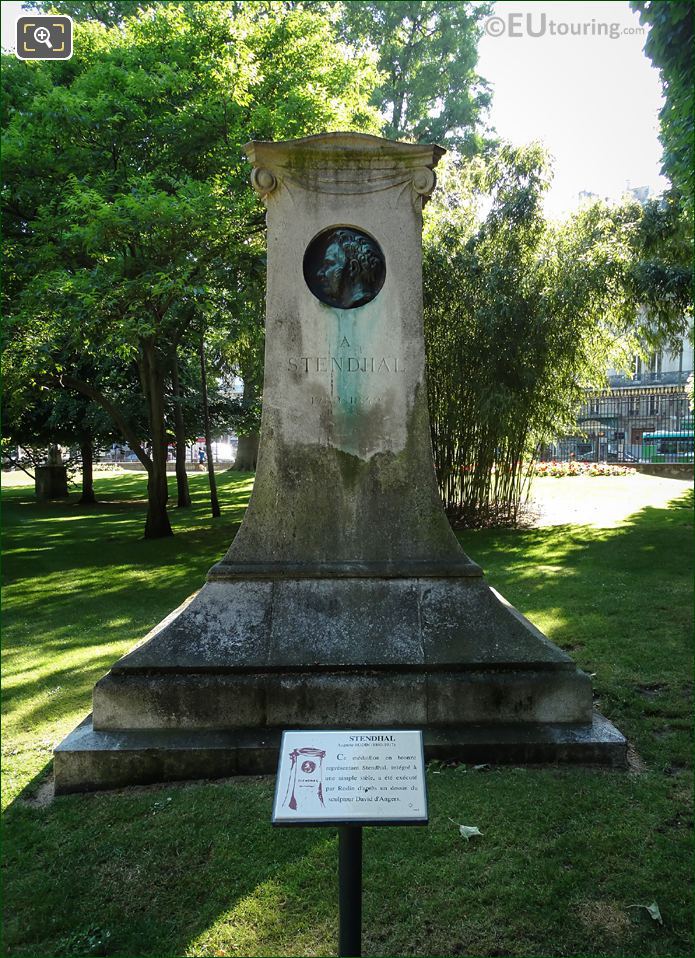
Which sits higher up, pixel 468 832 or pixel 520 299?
pixel 520 299

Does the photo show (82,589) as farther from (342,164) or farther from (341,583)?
(342,164)

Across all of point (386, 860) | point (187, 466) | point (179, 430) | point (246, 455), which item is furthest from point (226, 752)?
point (187, 466)

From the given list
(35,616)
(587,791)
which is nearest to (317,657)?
(587,791)

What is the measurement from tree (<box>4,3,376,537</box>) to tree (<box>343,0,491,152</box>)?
12.2m

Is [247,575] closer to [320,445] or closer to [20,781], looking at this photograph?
[320,445]

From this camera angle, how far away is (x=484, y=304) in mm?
12570

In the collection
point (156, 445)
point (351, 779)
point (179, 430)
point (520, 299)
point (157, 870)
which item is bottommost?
point (157, 870)

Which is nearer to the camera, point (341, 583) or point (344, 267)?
point (341, 583)

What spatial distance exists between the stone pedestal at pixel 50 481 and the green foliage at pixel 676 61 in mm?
21601

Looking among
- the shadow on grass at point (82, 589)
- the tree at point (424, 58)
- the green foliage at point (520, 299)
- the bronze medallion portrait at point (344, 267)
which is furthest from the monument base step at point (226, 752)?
the tree at point (424, 58)

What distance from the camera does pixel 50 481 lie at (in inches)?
963

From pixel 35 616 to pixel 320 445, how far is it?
555 cm

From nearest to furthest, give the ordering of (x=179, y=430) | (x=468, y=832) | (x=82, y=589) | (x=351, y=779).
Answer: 1. (x=351, y=779)
2. (x=468, y=832)
3. (x=82, y=589)
4. (x=179, y=430)

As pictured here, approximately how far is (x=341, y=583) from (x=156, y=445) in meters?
10.2
